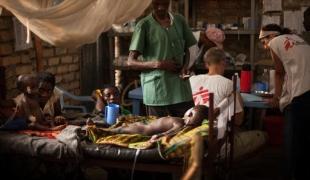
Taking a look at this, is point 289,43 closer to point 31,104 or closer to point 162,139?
point 162,139

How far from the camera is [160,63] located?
3807mm

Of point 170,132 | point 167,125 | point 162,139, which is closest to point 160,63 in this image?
point 167,125

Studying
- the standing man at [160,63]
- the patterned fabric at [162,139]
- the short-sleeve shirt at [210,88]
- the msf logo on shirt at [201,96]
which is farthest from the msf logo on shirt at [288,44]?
the patterned fabric at [162,139]

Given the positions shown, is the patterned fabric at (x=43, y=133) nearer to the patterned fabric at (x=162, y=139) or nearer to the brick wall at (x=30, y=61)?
the patterned fabric at (x=162, y=139)

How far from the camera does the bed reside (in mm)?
2944

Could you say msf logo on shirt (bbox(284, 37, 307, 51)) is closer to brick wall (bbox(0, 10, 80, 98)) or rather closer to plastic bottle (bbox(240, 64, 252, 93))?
plastic bottle (bbox(240, 64, 252, 93))

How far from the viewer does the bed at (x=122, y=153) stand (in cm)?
294

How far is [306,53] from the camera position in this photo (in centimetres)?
385

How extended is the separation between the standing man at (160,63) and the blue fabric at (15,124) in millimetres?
906

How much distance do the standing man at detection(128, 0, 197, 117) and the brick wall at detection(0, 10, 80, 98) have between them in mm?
1110

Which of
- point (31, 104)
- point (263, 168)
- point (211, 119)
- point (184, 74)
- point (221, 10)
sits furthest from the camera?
point (221, 10)

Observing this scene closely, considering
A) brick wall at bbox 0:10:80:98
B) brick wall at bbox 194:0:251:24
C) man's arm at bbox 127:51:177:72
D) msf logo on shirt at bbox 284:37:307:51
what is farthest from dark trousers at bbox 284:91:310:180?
brick wall at bbox 194:0:251:24

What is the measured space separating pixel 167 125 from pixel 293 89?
3.71ft

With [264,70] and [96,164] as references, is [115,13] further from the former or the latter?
[264,70]
